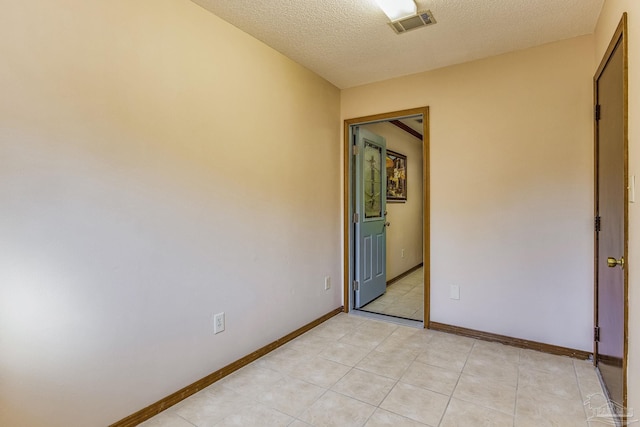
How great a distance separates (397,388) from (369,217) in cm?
200

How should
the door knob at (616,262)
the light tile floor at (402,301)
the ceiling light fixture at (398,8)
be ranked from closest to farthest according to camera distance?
the door knob at (616,262) < the ceiling light fixture at (398,8) < the light tile floor at (402,301)

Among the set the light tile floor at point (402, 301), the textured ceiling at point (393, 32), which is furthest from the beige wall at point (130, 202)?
the light tile floor at point (402, 301)

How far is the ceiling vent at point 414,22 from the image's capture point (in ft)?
6.83

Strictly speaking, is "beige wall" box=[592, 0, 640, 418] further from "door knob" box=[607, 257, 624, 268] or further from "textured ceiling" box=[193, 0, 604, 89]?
"textured ceiling" box=[193, 0, 604, 89]

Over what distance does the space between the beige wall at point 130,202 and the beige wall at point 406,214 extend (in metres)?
2.21

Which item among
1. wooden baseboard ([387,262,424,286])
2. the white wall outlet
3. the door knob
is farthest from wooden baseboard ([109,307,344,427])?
the door knob

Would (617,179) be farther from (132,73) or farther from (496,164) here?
(132,73)

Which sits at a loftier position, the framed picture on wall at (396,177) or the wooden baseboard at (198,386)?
the framed picture on wall at (396,177)

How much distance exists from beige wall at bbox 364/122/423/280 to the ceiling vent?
1.72 m

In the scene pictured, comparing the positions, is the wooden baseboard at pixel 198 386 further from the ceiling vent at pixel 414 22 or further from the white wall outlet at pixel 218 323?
the ceiling vent at pixel 414 22
